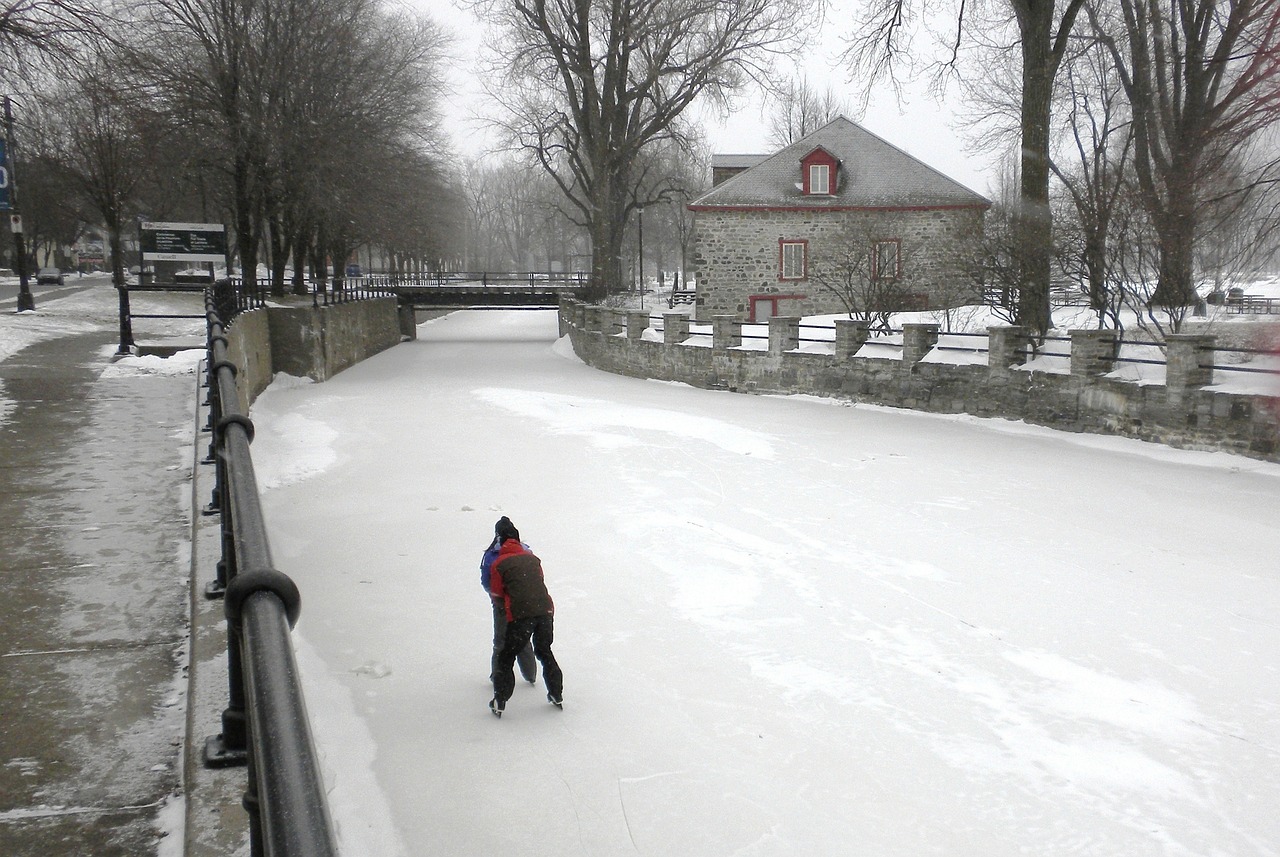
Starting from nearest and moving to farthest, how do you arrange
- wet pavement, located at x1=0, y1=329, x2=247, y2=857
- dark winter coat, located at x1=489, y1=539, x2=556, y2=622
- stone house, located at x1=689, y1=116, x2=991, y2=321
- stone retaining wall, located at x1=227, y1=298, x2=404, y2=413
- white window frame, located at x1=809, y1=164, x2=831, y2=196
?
1. wet pavement, located at x1=0, y1=329, x2=247, y2=857
2. dark winter coat, located at x1=489, y1=539, x2=556, y2=622
3. stone retaining wall, located at x1=227, y1=298, x2=404, y2=413
4. stone house, located at x1=689, y1=116, x2=991, y2=321
5. white window frame, located at x1=809, y1=164, x2=831, y2=196

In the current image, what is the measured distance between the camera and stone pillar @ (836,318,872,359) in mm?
21906

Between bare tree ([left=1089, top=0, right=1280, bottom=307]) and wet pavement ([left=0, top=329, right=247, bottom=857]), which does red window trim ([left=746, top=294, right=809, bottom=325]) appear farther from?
wet pavement ([left=0, top=329, right=247, bottom=857])

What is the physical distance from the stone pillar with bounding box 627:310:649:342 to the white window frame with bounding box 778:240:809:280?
9.83 meters

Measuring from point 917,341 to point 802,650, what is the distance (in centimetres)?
1390

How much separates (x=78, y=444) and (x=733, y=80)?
3287 cm

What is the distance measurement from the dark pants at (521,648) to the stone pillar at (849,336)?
16.3 meters

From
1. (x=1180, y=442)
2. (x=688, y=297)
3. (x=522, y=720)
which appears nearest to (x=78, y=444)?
(x=522, y=720)

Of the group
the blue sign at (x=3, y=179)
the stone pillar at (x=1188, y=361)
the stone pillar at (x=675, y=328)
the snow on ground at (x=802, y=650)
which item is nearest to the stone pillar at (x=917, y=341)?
the snow on ground at (x=802, y=650)

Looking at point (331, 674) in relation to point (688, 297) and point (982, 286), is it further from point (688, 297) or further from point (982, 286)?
point (688, 297)

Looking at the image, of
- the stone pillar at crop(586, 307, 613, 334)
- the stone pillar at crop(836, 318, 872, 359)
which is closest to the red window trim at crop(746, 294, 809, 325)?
the stone pillar at crop(586, 307, 613, 334)

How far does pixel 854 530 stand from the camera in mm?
11359

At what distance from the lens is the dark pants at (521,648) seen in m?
6.65

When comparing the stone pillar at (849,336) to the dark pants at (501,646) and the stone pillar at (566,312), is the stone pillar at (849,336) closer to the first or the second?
the dark pants at (501,646)

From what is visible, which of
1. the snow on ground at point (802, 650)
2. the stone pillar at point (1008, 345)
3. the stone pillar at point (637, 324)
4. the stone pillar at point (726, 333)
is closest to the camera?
the snow on ground at point (802, 650)
